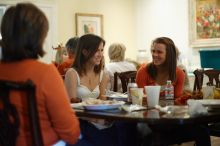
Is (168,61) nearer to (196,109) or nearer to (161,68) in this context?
(161,68)

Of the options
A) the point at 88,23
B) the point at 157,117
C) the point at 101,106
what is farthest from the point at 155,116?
the point at 88,23

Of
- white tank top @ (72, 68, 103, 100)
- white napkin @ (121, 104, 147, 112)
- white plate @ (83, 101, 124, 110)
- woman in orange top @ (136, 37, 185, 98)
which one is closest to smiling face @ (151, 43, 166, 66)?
woman in orange top @ (136, 37, 185, 98)

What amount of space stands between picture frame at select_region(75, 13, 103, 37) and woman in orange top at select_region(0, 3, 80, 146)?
5.23 meters

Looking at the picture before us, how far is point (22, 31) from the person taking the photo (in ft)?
4.66

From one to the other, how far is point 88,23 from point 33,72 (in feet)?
17.8

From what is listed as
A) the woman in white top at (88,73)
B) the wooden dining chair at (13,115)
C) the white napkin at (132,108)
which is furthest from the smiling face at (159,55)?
the wooden dining chair at (13,115)

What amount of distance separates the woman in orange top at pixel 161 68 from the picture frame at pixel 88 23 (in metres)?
3.99

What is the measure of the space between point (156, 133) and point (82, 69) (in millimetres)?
1026

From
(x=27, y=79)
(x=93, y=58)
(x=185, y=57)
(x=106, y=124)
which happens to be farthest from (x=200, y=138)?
(x=185, y=57)

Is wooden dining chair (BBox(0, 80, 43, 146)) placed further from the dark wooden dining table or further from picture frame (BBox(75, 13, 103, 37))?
picture frame (BBox(75, 13, 103, 37))

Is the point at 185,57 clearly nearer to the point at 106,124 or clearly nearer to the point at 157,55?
the point at 157,55

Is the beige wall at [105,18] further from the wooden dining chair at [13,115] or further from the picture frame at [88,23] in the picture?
the wooden dining chair at [13,115]

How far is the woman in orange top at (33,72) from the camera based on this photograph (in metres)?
1.41

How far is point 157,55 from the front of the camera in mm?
2762
